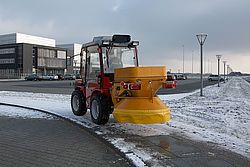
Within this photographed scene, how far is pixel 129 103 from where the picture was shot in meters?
8.20

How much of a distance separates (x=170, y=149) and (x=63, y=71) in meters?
98.9

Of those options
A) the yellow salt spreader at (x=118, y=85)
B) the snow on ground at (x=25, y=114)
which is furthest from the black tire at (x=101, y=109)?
the snow on ground at (x=25, y=114)

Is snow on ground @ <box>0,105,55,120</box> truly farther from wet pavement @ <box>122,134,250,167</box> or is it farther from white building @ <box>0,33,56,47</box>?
white building @ <box>0,33,56,47</box>

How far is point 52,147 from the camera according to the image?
7.02 metres

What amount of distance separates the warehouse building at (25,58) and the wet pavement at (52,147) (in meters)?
79.8

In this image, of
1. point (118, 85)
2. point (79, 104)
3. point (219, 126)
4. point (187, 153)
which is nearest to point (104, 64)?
point (118, 85)

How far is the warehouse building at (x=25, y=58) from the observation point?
90.6m

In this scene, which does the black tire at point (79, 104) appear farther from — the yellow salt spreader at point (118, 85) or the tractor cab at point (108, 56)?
the tractor cab at point (108, 56)

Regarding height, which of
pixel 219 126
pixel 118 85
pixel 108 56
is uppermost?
pixel 108 56

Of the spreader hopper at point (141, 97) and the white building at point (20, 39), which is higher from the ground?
the white building at point (20, 39)

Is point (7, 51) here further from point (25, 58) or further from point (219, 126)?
point (219, 126)

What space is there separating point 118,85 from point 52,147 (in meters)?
2.59

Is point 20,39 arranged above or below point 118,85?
above

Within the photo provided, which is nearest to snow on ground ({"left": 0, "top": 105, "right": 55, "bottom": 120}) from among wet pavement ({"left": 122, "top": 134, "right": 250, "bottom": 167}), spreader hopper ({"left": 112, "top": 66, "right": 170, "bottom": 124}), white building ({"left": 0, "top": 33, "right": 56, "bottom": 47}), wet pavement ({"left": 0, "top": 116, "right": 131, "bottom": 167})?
wet pavement ({"left": 0, "top": 116, "right": 131, "bottom": 167})
